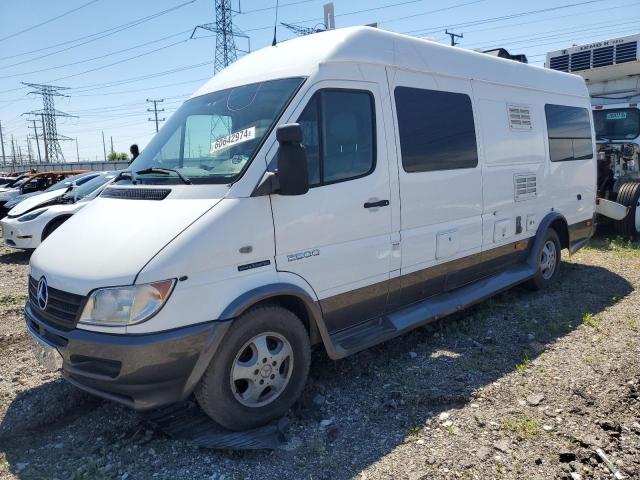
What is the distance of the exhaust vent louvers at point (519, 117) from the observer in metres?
5.83

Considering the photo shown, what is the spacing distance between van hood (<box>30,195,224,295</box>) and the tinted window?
33.8 inches

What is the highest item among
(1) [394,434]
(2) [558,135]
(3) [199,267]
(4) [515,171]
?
(2) [558,135]

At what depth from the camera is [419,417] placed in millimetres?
3637

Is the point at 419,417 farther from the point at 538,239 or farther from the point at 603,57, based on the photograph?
the point at 603,57

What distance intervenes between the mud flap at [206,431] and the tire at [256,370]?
2.7 inches

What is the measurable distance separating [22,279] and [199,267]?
6.73 metres

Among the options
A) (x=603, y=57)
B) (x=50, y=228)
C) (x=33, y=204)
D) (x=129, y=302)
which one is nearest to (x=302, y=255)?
(x=129, y=302)

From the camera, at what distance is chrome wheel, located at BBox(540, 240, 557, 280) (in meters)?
6.71

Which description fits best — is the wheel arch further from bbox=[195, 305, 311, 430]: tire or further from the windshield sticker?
the windshield sticker

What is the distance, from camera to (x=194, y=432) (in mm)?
3436

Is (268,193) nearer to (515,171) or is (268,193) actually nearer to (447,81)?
(447,81)

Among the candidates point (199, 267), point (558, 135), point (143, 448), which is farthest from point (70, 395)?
point (558, 135)

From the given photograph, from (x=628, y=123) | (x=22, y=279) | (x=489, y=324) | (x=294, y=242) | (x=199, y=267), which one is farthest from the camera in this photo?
(x=628, y=123)

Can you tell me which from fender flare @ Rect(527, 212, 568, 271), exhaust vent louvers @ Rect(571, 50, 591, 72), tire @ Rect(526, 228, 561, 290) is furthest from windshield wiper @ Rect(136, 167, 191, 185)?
exhaust vent louvers @ Rect(571, 50, 591, 72)
